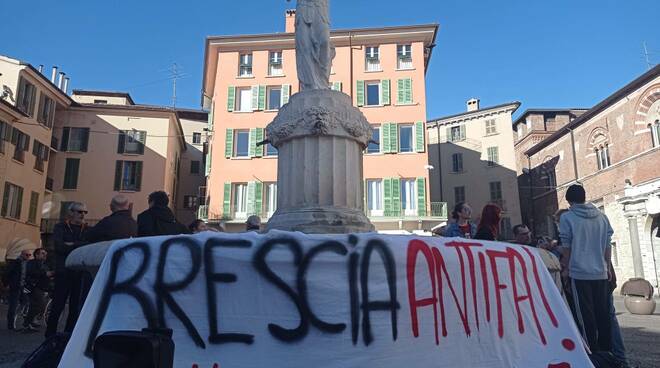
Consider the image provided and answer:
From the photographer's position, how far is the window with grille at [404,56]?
3419cm

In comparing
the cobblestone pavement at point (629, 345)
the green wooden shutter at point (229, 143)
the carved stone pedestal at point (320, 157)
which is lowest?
the cobblestone pavement at point (629, 345)

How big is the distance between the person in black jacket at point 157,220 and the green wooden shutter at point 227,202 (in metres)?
27.3

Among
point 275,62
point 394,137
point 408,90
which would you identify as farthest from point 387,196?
point 275,62

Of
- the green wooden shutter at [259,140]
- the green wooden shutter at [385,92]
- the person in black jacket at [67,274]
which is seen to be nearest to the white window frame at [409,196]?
the green wooden shutter at [385,92]

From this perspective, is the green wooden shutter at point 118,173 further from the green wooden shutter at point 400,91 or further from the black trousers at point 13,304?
the black trousers at point 13,304

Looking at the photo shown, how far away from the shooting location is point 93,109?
39.4m

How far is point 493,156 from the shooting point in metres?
42.8

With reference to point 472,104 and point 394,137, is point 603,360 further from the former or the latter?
point 472,104

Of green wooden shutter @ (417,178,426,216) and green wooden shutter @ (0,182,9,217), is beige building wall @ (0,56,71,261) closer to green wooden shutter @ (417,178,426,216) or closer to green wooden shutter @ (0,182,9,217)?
green wooden shutter @ (0,182,9,217)

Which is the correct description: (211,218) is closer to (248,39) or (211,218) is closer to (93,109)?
(248,39)

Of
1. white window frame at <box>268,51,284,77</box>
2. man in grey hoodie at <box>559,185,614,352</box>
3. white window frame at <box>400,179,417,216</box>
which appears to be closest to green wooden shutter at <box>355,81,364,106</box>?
white window frame at <box>268,51,284,77</box>

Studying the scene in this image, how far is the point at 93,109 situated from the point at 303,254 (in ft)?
134

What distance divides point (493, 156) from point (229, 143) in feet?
74.5

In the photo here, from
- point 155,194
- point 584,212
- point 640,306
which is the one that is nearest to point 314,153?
point 155,194
